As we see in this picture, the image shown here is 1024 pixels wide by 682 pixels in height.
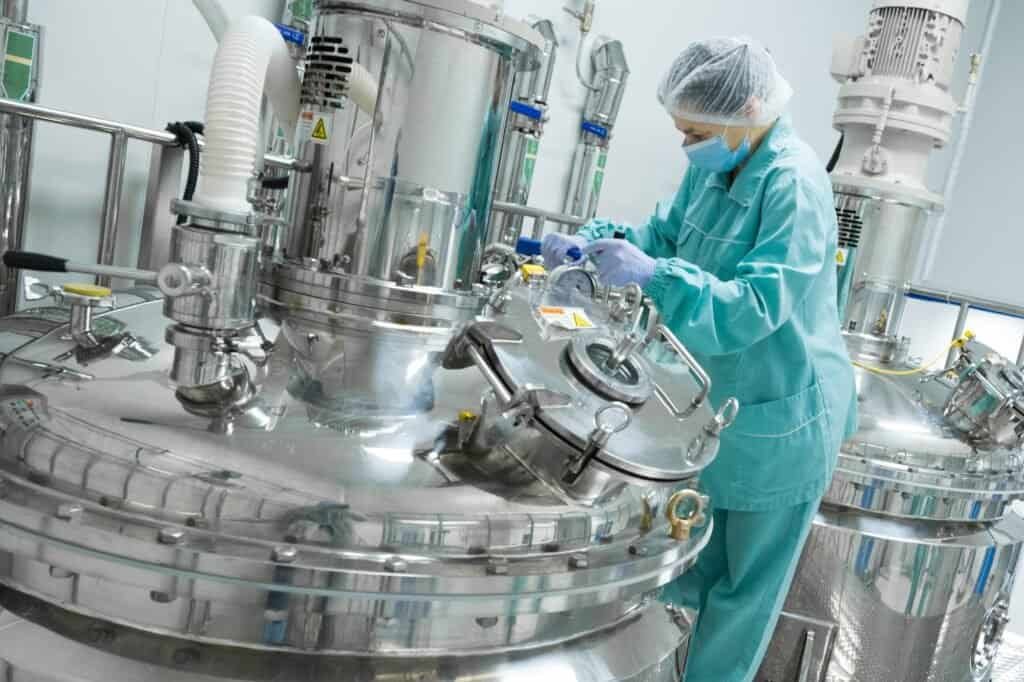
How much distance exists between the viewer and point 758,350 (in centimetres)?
145

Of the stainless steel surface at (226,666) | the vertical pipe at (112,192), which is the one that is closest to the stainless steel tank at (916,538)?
the stainless steel surface at (226,666)

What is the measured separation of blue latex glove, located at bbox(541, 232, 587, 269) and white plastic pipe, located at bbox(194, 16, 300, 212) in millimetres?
684

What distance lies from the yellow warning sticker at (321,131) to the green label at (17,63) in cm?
98

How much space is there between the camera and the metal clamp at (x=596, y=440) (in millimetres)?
820

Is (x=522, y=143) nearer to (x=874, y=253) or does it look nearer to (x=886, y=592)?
(x=874, y=253)

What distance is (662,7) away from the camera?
339 cm

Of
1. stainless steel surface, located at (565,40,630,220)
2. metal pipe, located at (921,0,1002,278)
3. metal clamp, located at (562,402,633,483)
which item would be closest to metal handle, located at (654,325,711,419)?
metal clamp, located at (562,402,633,483)

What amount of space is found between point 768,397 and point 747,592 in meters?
0.34

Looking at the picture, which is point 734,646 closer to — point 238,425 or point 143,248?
point 238,425

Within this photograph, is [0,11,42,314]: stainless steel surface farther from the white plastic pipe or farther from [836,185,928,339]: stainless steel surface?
[836,185,928,339]: stainless steel surface

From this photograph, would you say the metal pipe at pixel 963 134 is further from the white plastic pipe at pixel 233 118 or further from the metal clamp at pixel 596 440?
the white plastic pipe at pixel 233 118

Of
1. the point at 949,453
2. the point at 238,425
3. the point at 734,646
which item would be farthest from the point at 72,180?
the point at 949,453

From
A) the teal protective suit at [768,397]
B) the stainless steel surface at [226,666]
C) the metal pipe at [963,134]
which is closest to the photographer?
the stainless steel surface at [226,666]

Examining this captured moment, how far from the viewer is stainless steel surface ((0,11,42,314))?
1.59m
